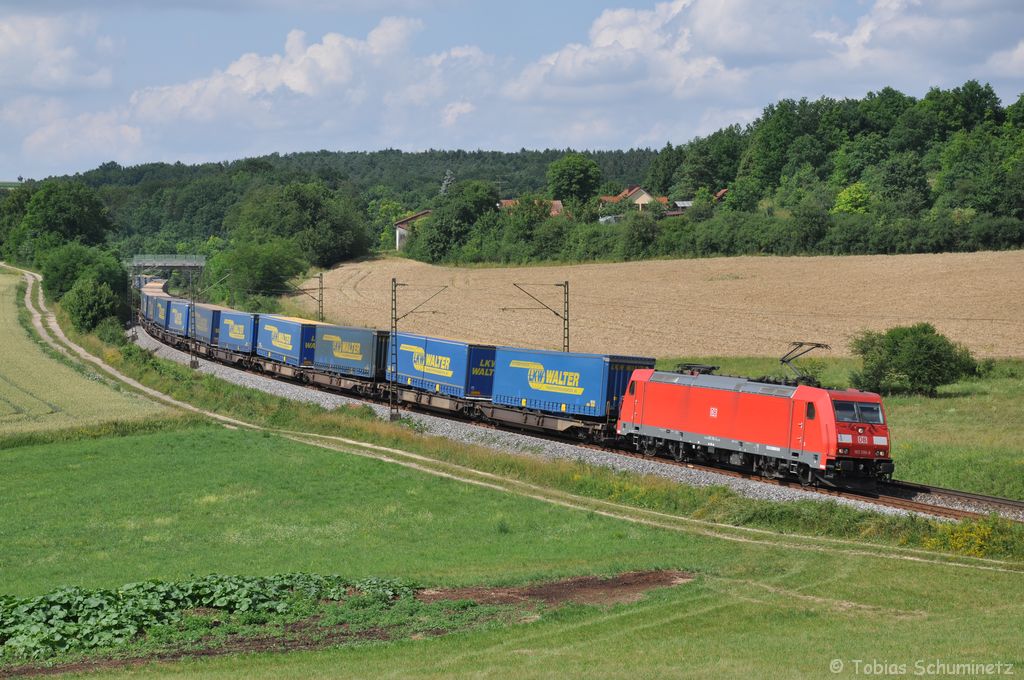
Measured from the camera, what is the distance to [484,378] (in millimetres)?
49094

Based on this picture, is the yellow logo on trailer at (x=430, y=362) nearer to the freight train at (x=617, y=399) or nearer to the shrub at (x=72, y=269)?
the freight train at (x=617, y=399)

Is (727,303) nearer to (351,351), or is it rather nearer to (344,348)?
(344,348)

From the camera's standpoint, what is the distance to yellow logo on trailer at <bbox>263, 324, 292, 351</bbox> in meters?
66.8

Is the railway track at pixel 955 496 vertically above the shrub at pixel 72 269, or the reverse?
the shrub at pixel 72 269

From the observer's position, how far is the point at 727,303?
288 feet

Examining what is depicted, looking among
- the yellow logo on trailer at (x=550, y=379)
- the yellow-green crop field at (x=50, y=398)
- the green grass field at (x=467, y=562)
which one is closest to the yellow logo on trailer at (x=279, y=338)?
the yellow-green crop field at (x=50, y=398)

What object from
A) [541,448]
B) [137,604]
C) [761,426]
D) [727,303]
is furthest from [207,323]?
[137,604]

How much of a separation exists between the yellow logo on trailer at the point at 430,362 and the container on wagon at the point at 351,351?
2.88 metres

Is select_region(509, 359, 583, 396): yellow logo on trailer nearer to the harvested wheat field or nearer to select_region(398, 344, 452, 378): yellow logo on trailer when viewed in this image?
select_region(398, 344, 452, 378): yellow logo on trailer

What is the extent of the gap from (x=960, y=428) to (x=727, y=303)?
142 ft

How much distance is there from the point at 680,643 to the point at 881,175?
396 feet

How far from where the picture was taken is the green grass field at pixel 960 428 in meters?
36.3

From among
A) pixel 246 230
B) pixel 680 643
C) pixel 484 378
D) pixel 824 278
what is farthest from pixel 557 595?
pixel 246 230

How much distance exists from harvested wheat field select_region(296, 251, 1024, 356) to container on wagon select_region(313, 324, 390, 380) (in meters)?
18.4
